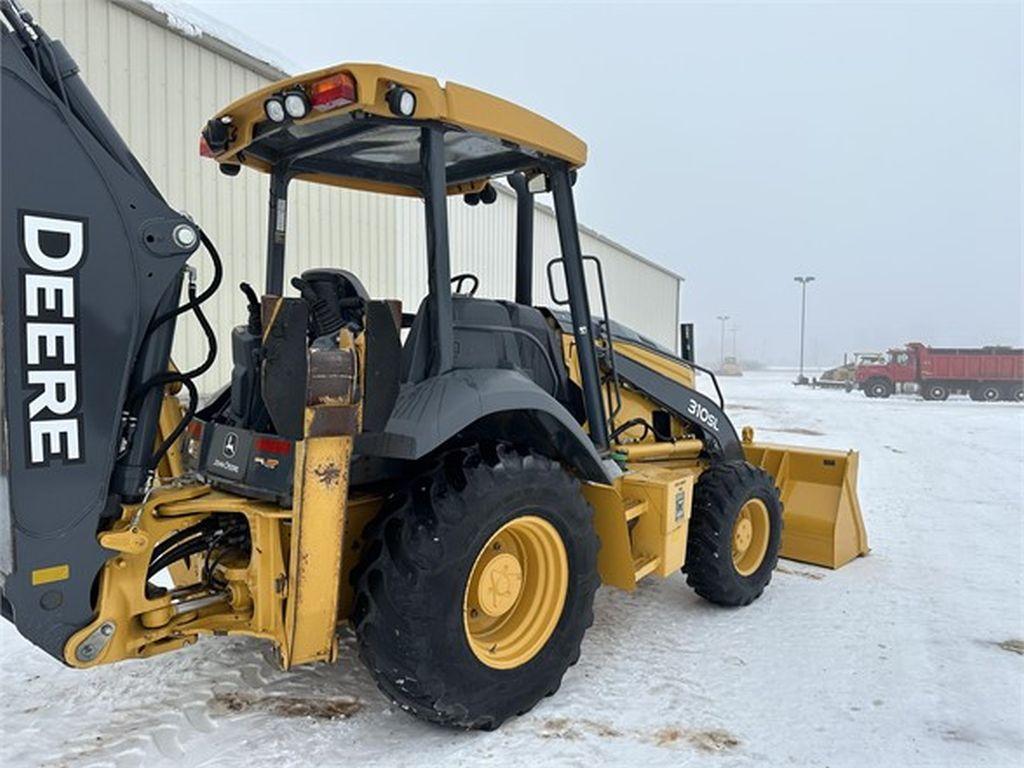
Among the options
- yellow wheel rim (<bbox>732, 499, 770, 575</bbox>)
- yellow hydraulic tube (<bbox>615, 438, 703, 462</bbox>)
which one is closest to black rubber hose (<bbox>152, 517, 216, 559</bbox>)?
yellow hydraulic tube (<bbox>615, 438, 703, 462</bbox>)

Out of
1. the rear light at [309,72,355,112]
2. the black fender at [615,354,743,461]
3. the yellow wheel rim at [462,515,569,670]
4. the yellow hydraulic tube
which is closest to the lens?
the rear light at [309,72,355,112]

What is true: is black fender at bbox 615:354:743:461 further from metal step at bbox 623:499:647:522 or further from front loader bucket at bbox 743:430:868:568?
metal step at bbox 623:499:647:522

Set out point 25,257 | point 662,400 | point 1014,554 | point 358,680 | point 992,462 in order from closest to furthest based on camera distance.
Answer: point 25,257 < point 358,680 < point 662,400 < point 1014,554 < point 992,462

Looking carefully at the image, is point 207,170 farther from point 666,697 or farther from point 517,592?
point 666,697

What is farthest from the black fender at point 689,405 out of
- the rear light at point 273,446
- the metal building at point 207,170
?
the rear light at point 273,446

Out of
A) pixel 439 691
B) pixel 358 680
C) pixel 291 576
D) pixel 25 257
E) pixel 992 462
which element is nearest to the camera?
pixel 25 257

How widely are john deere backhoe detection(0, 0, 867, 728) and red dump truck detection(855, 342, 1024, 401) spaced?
92.9 feet

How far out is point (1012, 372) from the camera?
88.1 feet

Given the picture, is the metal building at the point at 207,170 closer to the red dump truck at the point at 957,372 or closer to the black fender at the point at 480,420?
the black fender at the point at 480,420

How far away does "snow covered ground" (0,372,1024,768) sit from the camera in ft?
9.10

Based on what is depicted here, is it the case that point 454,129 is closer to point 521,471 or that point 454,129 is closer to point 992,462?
point 521,471

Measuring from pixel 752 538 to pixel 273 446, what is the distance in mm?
3168

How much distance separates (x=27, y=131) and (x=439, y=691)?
223cm

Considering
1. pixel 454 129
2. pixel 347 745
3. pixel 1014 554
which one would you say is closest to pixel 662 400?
pixel 454 129
